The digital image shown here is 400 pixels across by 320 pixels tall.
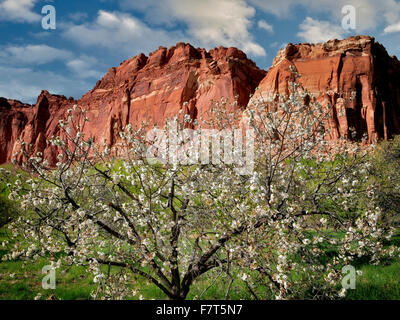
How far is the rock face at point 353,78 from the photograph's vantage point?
63.0m

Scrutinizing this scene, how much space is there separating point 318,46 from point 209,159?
8217 centimetres

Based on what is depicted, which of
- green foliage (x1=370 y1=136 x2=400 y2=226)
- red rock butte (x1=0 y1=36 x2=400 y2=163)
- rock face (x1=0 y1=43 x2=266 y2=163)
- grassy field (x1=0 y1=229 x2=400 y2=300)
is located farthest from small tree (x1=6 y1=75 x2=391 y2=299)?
rock face (x1=0 y1=43 x2=266 y2=163)

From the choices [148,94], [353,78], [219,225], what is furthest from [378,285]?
[148,94]

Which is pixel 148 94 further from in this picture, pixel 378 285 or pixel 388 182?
pixel 378 285

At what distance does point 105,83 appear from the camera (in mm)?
128375

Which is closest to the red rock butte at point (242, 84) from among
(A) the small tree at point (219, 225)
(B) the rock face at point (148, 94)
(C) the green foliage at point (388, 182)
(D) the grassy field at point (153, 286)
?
(B) the rock face at point (148, 94)

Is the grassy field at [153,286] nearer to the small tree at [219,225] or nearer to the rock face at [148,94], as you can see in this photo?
the small tree at [219,225]

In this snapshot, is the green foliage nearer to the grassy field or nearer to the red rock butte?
the grassy field

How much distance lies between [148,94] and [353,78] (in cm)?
7124

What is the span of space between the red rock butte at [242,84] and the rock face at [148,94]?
1.27 feet

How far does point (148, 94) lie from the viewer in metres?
96.1
